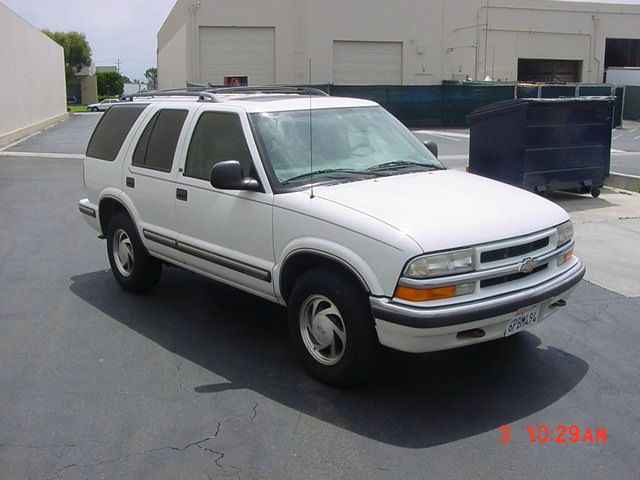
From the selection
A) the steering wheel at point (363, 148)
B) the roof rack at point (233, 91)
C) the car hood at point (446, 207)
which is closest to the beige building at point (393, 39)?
the roof rack at point (233, 91)

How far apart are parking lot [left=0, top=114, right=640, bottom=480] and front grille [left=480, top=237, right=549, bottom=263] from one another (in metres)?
0.91

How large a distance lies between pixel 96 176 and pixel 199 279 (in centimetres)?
143

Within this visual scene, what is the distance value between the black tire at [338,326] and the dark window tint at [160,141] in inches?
79.1

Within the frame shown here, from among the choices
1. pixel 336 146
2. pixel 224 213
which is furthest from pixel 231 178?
pixel 336 146

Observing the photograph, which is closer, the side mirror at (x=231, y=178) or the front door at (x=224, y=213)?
the side mirror at (x=231, y=178)

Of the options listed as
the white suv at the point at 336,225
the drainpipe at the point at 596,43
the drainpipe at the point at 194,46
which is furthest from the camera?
the drainpipe at the point at 596,43

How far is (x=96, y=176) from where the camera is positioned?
7.32 metres

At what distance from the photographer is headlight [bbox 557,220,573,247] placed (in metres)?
5.02

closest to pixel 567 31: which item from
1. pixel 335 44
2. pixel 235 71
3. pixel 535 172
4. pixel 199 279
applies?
pixel 335 44

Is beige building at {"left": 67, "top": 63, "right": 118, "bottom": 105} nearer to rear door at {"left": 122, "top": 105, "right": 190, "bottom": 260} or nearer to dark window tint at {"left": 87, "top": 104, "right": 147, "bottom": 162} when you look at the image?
dark window tint at {"left": 87, "top": 104, "right": 147, "bottom": 162}

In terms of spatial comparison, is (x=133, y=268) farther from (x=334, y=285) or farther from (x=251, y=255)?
(x=334, y=285)

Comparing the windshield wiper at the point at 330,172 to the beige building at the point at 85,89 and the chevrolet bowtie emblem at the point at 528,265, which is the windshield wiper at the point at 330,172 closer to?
the chevrolet bowtie emblem at the point at 528,265

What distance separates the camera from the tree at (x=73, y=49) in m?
72.6

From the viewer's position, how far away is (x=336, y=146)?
5652 millimetres
